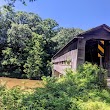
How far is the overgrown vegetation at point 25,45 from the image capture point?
30969 mm

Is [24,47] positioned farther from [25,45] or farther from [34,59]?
[34,59]

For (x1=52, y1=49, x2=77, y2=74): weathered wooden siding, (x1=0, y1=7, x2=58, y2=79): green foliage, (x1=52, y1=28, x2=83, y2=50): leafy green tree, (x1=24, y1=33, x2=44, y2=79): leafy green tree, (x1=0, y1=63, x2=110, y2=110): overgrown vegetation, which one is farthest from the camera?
(x1=52, y1=28, x2=83, y2=50): leafy green tree

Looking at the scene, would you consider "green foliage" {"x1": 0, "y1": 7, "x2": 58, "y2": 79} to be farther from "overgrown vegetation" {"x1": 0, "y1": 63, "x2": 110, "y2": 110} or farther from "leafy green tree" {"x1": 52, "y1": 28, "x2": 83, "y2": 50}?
"overgrown vegetation" {"x1": 0, "y1": 63, "x2": 110, "y2": 110}

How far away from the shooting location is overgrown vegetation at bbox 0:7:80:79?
3097cm

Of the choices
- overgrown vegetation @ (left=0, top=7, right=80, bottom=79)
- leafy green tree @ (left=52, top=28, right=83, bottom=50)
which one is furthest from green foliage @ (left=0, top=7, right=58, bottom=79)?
leafy green tree @ (left=52, top=28, right=83, bottom=50)

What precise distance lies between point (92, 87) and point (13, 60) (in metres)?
24.1

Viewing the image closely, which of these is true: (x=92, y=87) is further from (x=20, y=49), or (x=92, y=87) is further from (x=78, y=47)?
(x=20, y=49)

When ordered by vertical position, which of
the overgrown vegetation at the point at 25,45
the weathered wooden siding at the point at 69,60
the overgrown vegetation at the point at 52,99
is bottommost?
the overgrown vegetation at the point at 52,99

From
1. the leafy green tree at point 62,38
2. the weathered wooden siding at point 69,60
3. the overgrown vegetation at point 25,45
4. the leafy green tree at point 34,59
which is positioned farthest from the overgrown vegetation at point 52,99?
the leafy green tree at point 62,38

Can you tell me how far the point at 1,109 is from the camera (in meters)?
5.41

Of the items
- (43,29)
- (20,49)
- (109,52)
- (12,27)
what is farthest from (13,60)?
(109,52)

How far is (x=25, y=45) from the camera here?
105ft

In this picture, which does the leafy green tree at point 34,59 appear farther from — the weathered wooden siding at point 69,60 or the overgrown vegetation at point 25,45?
the weathered wooden siding at point 69,60

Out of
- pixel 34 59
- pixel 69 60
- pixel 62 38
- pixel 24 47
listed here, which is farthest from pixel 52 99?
pixel 62 38
